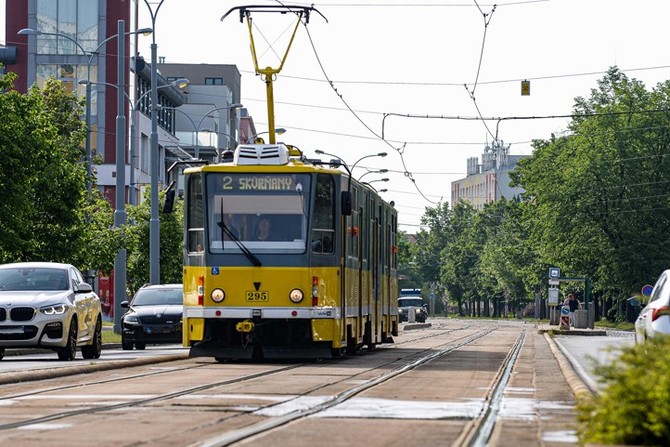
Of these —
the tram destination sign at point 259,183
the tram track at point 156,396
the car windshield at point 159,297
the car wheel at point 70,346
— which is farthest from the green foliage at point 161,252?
the tram track at point 156,396

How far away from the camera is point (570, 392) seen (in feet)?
59.8

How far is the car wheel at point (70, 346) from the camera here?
1059 inches

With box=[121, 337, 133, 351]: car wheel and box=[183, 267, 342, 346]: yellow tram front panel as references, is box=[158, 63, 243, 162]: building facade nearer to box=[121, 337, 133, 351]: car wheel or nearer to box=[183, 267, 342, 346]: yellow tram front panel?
box=[121, 337, 133, 351]: car wheel

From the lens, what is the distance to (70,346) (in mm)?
26969

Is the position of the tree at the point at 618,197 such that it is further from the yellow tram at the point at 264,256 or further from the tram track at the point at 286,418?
the tram track at the point at 286,418

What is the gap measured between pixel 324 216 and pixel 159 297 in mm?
13153

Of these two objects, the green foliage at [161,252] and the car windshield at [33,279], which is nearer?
the car windshield at [33,279]

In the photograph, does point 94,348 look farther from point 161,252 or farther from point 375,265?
point 161,252

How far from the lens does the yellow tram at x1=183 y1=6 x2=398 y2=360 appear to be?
81.0 feet

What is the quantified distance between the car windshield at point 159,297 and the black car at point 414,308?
59276 mm

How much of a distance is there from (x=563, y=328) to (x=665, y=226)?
2713 centimetres

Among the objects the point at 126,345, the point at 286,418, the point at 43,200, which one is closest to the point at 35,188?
the point at 43,200

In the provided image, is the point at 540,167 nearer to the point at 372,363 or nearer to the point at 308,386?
the point at 372,363

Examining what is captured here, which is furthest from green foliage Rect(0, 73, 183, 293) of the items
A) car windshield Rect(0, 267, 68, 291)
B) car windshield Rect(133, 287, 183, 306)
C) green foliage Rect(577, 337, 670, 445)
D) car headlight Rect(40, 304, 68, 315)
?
green foliage Rect(577, 337, 670, 445)
